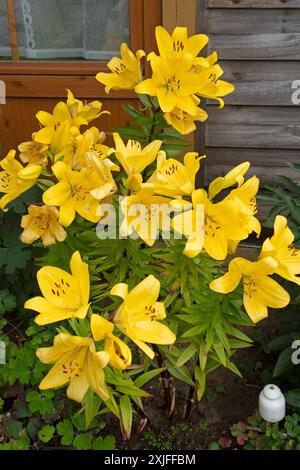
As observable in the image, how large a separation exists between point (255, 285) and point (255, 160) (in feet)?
4.92

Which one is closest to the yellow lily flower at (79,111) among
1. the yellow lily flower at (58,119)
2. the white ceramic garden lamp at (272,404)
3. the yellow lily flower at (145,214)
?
the yellow lily flower at (58,119)

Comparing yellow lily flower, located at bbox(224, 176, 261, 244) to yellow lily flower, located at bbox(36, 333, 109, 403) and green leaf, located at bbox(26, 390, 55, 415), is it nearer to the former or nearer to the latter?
yellow lily flower, located at bbox(36, 333, 109, 403)

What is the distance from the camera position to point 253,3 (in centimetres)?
238

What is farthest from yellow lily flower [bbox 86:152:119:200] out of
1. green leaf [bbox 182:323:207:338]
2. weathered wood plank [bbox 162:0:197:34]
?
weathered wood plank [bbox 162:0:197:34]

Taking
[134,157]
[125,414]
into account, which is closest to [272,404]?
[125,414]

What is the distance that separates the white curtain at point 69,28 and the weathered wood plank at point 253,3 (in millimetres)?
406

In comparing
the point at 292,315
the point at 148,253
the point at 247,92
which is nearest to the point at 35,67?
the point at 247,92

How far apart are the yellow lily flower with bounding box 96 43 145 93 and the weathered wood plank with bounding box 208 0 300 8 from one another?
93 cm

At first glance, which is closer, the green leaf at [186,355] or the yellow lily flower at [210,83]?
the yellow lily flower at [210,83]

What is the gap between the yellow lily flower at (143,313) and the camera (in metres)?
1.21

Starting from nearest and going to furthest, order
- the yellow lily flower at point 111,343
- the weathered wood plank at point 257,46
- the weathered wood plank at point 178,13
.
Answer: the yellow lily flower at point 111,343 < the weathered wood plank at point 178,13 < the weathered wood plank at point 257,46

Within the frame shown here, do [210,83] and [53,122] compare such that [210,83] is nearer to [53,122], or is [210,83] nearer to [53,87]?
[53,122]

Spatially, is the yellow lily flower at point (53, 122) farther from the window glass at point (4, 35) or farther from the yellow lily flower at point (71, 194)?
the window glass at point (4, 35)

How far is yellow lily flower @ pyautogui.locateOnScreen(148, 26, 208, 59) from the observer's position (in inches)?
58.2
